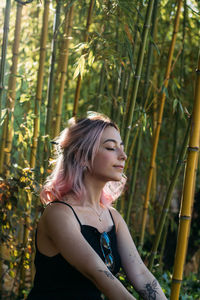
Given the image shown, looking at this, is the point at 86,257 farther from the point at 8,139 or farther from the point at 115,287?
the point at 8,139

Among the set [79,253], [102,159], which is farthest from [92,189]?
[79,253]

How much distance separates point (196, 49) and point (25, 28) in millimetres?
1609

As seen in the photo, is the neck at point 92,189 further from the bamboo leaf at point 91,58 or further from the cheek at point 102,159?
the bamboo leaf at point 91,58

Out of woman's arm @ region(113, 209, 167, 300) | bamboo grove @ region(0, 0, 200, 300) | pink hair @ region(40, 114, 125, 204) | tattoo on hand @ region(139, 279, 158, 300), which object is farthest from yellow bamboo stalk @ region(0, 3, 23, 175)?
tattoo on hand @ region(139, 279, 158, 300)

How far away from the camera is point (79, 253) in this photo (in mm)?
1565

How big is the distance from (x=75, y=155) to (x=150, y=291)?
0.60 m

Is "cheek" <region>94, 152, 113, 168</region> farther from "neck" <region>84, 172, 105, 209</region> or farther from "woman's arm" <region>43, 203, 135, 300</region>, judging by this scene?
"woman's arm" <region>43, 203, 135, 300</region>

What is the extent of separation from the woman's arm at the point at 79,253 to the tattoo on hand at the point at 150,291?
23 cm

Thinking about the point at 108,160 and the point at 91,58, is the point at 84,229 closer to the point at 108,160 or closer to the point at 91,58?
the point at 108,160

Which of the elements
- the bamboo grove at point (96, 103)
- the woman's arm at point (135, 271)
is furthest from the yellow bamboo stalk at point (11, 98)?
the woman's arm at point (135, 271)

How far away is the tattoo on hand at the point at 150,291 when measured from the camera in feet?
5.69

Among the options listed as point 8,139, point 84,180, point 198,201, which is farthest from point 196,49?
point 84,180

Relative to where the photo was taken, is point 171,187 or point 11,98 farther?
point 11,98

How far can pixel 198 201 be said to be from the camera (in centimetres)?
452
